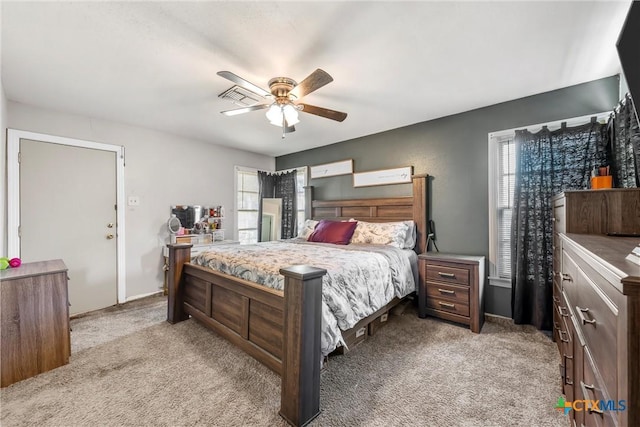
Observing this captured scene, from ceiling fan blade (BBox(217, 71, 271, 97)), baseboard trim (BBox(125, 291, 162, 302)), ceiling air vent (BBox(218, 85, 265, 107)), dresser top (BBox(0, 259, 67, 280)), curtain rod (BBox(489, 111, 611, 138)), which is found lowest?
baseboard trim (BBox(125, 291, 162, 302))

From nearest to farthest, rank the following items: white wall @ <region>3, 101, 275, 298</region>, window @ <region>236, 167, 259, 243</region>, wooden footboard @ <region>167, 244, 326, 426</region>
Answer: wooden footboard @ <region>167, 244, 326, 426</region>, white wall @ <region>3, 101, 275, 298</region>, window @ <region>236, 167, 259, 243</region>

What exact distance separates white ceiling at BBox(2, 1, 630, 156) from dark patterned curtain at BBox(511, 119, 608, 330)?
0.52m

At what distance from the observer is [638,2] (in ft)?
3.28

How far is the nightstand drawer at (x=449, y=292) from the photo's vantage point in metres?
2.71

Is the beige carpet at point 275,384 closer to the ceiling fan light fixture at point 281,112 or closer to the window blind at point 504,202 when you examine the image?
the window blind at point 504,202

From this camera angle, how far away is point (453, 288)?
279 cm

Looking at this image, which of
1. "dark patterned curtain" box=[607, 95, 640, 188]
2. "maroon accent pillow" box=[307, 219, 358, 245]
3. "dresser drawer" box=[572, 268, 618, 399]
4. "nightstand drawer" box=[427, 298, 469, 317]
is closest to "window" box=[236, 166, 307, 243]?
"maroon accent pillow" box=[307, 219, 358, 245]

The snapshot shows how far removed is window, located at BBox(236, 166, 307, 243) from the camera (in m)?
4.98

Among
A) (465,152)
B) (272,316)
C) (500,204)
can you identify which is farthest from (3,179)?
(500,204)

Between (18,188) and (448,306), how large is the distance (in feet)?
15.8

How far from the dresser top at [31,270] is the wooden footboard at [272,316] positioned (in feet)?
2.91

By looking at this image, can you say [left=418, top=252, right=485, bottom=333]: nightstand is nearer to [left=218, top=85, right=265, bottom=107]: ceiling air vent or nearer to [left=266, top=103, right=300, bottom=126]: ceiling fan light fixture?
[left=266, top=103, right=300, bottom=126]: ceiling fan light fixture

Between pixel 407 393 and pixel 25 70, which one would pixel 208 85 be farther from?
pixel 407 393

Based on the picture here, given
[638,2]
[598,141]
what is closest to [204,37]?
[638,2]
